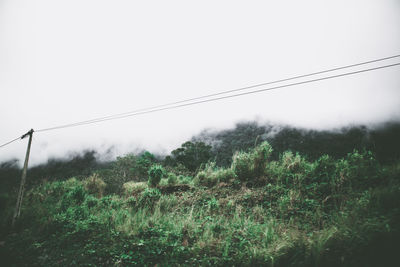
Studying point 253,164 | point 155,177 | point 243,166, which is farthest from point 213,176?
point 155,177

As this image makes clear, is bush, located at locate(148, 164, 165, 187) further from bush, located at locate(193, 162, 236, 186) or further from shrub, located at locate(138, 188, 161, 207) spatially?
bush, located at locate(193, 162, 236, 186)

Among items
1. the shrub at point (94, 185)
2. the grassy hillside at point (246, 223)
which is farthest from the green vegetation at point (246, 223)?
the shrub at point (94, 185)

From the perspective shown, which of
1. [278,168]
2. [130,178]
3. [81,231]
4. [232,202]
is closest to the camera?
[81,231]

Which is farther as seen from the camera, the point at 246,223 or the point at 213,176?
the point at 213,176

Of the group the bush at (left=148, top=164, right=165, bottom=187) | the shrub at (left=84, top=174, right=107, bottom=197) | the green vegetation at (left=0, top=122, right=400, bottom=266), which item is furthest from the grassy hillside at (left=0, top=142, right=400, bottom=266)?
the shrub at (left=84, top=174, right=107, bottom=197)

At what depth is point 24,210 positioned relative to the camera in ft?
23.9


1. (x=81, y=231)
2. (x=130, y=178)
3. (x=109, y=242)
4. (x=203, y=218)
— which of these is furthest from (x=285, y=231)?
(x=130, y=178)

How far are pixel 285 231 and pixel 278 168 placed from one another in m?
3.25

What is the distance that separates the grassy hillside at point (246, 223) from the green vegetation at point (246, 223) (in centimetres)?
2

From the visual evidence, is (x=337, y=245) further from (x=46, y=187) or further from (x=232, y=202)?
(x=46, y=187)

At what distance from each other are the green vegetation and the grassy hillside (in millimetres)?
20

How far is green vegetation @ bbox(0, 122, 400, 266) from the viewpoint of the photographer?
2.67 m

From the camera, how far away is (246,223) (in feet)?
13.6

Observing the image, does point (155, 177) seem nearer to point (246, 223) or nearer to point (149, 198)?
point (149, 198)
